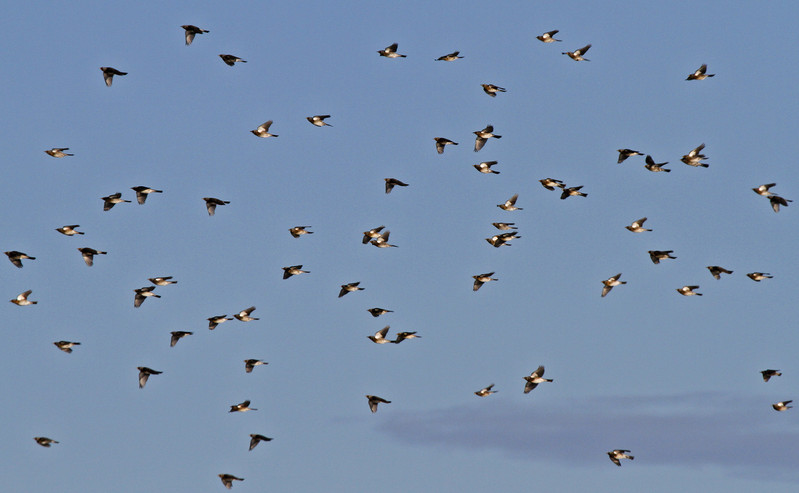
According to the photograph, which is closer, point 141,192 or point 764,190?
point 764,190

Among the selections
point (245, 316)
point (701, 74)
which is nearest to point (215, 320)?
point (245, 316)

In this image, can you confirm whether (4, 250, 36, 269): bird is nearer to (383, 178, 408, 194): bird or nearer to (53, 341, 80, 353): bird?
(53, 341, 80, 353): bird

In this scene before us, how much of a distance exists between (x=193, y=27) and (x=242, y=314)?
21.6 metres

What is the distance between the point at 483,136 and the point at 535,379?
17.6 metres

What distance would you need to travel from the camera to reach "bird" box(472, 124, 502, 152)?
105562 millimetres

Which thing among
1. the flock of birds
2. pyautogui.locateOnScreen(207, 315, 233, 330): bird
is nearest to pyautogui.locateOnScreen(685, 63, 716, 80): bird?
the flock of birds

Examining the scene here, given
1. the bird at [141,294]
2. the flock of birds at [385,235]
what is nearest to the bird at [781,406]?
the flock of birds at [385,235]

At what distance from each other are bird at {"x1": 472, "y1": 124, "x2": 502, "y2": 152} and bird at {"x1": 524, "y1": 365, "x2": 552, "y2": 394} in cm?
1641

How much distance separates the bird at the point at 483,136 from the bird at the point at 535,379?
16.4m

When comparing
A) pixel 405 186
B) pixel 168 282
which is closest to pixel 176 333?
pixel 168 282

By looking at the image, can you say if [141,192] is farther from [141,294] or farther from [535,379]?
[535,379]

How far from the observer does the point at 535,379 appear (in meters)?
106

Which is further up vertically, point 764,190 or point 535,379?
point 764,190

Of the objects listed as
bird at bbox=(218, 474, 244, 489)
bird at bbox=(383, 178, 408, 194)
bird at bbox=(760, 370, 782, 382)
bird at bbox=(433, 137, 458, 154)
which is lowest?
bird at bbox=(218, 474, 244, 489)
